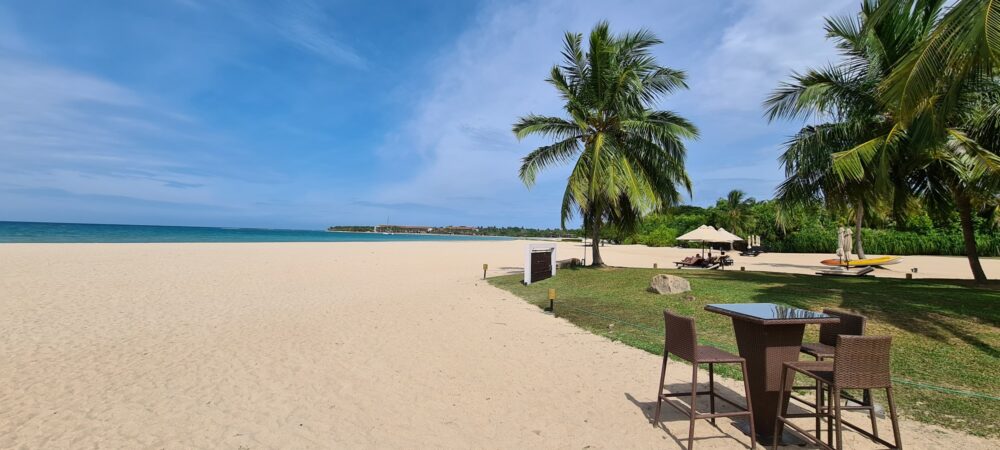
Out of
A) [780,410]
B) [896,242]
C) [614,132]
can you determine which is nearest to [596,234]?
[614,132]

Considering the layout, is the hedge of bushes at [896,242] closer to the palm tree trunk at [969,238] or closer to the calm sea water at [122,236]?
the palm tree trunk at [969,238]

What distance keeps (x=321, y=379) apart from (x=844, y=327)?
525cm

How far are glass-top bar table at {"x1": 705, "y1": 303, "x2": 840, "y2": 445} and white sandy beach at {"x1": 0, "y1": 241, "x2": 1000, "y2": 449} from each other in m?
A: 0.32

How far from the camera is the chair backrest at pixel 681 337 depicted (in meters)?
3.39

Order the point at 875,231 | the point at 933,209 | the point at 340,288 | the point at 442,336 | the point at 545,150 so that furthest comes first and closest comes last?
the point at 875,231 < the point at 545,150 < the point at 340,288 < the point at 933,209 < the point at 442,336

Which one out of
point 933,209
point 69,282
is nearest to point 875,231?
point 933,209

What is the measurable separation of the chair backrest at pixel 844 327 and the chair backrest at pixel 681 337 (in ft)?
3.86

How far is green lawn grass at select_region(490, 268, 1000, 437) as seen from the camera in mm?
4391

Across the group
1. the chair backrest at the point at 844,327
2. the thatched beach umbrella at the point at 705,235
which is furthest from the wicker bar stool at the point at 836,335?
the thatched beach umbrella at the point at 705,235

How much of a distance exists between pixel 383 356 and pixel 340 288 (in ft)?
26.4

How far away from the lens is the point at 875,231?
33031 millimetres

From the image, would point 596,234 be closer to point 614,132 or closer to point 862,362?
point 614,132

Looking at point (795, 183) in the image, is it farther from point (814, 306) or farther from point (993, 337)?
point (993, 337)

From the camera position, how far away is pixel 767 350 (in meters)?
3.40
